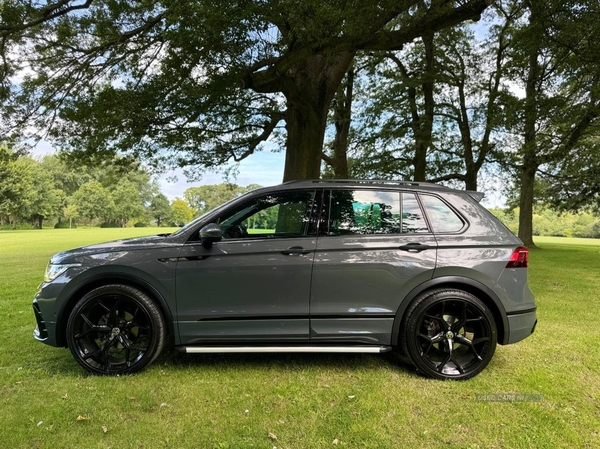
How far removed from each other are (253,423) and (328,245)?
152 cm

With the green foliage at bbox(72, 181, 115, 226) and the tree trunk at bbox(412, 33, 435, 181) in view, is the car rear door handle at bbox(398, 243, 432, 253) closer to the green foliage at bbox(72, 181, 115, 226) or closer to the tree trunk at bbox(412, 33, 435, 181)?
the tree trunk at bbox(412, 33, 435, 181)

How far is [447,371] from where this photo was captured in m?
3.22

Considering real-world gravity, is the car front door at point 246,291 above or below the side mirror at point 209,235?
below

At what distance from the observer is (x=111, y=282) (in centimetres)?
333

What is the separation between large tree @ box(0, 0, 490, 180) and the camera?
5617 millimetres

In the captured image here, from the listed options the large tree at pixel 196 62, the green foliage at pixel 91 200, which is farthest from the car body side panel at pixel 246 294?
the green foliage at pixel 91 200

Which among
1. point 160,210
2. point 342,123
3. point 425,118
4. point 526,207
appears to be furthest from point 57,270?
point 160,210

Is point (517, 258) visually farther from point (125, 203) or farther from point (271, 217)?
point (125, 203)

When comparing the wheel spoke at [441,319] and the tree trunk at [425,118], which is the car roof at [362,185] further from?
the tree trunk at [425,118]

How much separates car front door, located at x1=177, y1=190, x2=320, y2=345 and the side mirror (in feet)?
0.21

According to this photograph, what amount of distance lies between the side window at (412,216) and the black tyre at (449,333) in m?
0.59

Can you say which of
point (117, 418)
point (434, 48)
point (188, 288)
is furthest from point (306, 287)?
point (434, 48)

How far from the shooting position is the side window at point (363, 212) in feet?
11.0

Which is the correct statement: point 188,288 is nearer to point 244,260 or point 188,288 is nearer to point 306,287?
point 244,260
